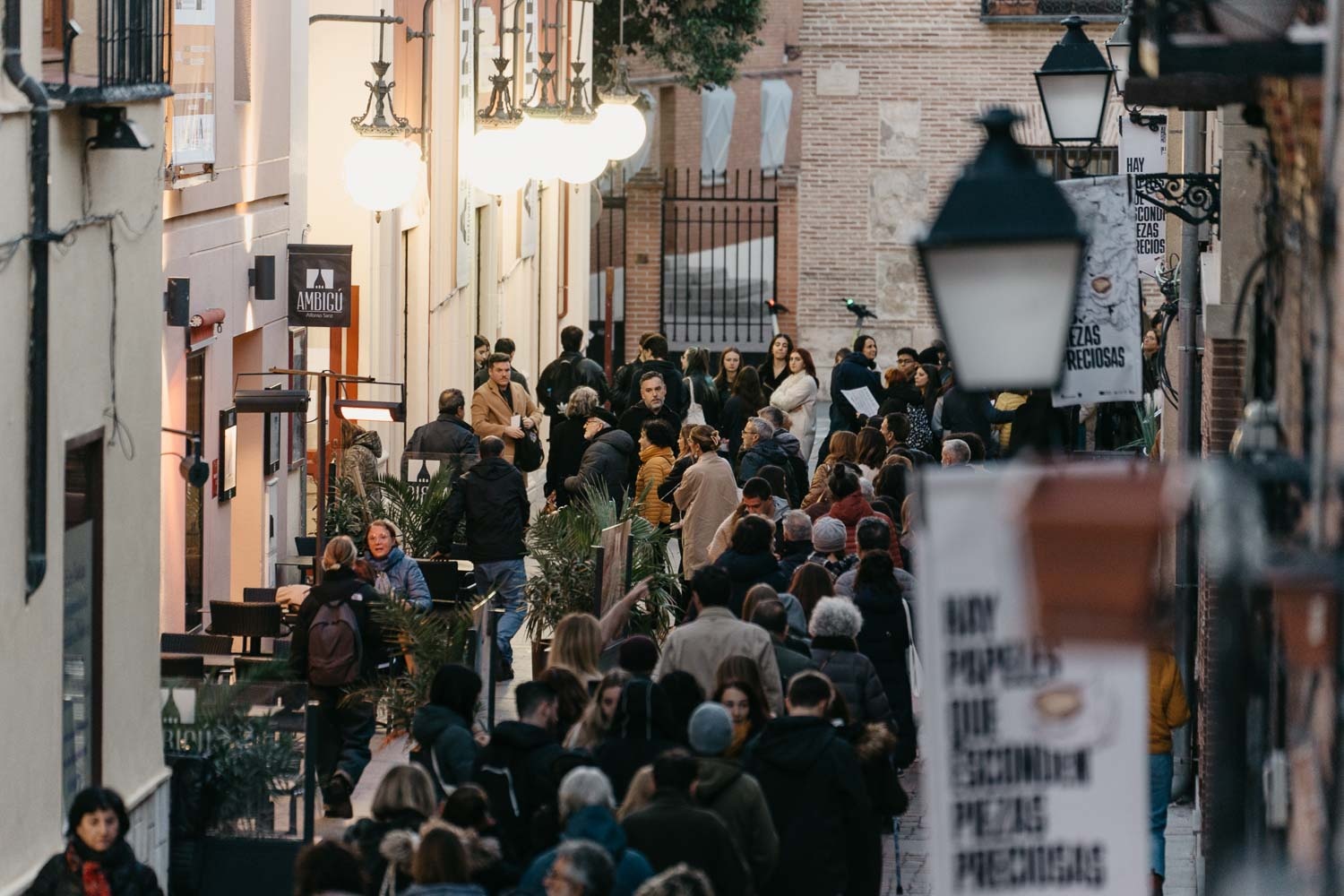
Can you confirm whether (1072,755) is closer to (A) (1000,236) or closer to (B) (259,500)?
(A) (1000,236)

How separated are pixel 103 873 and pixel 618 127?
588 inches

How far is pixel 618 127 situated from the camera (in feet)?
74.7

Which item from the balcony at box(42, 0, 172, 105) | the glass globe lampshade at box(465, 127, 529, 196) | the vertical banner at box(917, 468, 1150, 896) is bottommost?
the vertical banner at box(917, 468, 1150, 896)

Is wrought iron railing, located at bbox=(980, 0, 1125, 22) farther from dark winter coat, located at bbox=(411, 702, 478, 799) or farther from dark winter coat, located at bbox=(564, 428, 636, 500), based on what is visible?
dark winter coat, located at bbox=(411, 702, 478, 799)

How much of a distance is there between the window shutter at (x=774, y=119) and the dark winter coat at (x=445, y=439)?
91.6 ft

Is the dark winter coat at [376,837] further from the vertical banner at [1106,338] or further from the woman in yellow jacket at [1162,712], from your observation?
the vertical banner at [1106,338]

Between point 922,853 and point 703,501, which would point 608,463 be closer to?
point 703,501

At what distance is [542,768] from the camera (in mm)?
9023

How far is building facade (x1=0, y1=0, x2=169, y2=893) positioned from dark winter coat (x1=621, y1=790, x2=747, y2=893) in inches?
116

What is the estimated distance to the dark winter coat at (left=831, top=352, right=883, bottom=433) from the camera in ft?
71.5

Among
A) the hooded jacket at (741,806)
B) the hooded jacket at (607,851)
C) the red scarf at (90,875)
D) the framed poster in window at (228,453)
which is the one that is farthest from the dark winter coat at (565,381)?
the hooded jacket at (607,851)

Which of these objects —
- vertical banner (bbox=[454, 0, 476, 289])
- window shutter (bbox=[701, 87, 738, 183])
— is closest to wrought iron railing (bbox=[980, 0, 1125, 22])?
window shutter (bbox=[701, 87, 738, 183])

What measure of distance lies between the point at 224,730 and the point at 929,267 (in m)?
7.52

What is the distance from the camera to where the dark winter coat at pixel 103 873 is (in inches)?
340
